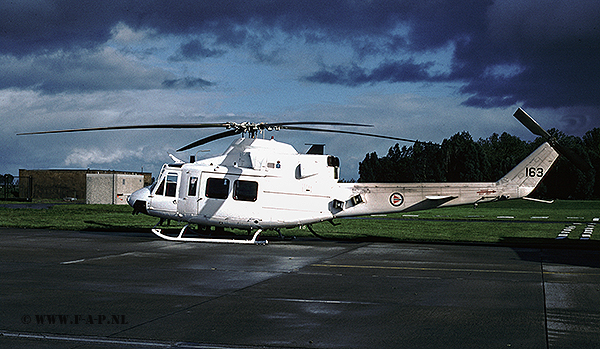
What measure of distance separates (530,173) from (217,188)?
1098 centimetres

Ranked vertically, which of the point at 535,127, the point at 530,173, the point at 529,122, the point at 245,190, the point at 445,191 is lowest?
the point at 445,191

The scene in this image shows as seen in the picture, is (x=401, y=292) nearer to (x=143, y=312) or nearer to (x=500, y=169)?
(x=143, y=312)

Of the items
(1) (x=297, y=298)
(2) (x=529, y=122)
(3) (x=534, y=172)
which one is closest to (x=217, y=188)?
(1) (x=297, y=298)

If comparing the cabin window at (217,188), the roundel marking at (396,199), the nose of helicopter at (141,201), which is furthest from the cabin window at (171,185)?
the roundel marking at (396,199)

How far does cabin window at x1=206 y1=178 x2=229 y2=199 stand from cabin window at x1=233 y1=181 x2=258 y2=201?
1.12ft

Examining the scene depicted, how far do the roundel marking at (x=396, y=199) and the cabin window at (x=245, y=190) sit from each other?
4.87m

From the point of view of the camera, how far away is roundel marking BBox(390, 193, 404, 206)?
1906cm

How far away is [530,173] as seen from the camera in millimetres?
18375

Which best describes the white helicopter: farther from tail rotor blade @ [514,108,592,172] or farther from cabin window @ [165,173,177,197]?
tail rotor blade @ [514,108,592,172]

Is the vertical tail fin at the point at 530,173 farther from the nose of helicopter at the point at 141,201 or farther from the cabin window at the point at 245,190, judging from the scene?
the nose of helicopter at the point at 141,201

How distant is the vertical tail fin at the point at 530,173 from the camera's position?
1819 cm

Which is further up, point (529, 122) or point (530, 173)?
point (529, 122)

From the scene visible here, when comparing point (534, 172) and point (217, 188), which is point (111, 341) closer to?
point (217, 188)

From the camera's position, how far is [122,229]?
24844 mm
